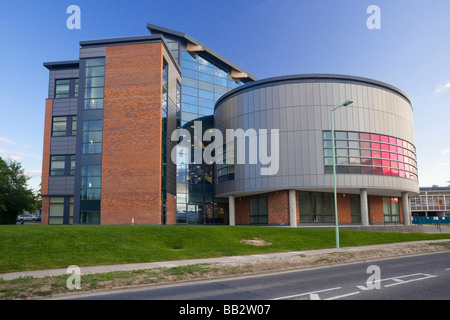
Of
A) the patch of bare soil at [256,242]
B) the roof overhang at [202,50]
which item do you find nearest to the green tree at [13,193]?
the roof overhang at [202,50]

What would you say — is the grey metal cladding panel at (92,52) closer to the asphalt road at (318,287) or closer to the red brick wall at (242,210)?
the red brick wall at (242,210)

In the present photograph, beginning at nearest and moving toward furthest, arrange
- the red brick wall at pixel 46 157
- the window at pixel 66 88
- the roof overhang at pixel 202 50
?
the red brick wall at pixel 46 157, the window at pixel 66 88, the roof overhang at pixel 202 50

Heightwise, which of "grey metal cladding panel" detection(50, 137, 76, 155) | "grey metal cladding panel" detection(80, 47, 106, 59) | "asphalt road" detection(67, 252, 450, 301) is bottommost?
"asphalt road" detection(67, 252, 450, 301)

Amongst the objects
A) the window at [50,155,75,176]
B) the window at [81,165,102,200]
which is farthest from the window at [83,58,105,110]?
the window at [50,155,75,176]

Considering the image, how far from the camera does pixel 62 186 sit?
38.5 meters

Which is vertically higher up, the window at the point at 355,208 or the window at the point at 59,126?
the window at the point at 59,126

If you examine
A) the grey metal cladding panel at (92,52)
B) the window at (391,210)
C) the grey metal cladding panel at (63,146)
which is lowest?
the window at (391,210)

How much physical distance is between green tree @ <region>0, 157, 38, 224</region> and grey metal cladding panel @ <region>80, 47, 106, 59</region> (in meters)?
18.1

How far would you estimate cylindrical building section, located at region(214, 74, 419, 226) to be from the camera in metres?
33.6

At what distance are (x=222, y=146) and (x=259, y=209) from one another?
8.68 metres

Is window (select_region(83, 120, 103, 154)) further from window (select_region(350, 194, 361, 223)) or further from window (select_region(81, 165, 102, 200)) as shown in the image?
window (select_region(350, 194, 361, 223))

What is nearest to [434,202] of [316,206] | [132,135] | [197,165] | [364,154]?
[364,154]

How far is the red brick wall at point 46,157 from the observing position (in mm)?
38156

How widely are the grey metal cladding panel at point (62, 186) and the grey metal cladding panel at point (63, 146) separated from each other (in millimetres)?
3067
